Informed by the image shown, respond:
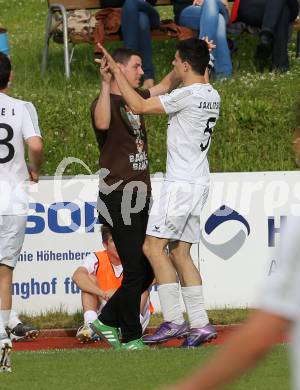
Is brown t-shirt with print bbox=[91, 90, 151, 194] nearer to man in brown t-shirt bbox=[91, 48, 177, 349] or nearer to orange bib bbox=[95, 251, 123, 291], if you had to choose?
man in brown t-shirt bbox=[91, 48, 177, 349]

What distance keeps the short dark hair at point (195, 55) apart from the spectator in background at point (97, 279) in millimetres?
1834

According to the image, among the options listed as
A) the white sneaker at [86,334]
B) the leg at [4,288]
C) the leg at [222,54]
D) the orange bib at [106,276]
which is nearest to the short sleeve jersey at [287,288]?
the leg at [4,288]

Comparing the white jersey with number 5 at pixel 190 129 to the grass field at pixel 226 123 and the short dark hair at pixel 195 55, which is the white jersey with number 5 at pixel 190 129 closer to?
the short dark hair at pixel 195 55

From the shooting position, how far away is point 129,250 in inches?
344

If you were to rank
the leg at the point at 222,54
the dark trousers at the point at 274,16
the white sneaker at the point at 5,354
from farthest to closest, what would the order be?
the dark trousers at the point at 274,16
the leg at the point at 222,54
the white sneaker at the point at 5,354

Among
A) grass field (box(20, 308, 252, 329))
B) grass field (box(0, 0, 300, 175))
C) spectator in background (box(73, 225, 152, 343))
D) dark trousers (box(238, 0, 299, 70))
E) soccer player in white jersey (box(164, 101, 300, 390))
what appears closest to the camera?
soccer player in white jersey (box(164, 101, 300, 390))

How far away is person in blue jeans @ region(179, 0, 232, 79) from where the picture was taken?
551 inches

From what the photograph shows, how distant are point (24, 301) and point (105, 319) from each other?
211 centimetres

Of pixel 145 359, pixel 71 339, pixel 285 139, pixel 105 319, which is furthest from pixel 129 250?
pixel 285 139

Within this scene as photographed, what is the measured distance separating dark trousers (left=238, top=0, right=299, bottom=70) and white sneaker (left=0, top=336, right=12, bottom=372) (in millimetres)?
8046

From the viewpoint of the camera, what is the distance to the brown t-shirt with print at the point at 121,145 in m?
8.81

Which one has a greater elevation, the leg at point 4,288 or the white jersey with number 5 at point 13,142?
the white jersey with number 5 at point 13,142

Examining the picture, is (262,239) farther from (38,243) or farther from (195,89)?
(195,89)

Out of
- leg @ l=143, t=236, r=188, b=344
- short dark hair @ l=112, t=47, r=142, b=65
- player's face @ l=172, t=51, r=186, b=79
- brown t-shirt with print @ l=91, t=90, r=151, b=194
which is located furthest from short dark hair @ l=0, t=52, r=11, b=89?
leg @ l=143, t=236, r=188, b=344
